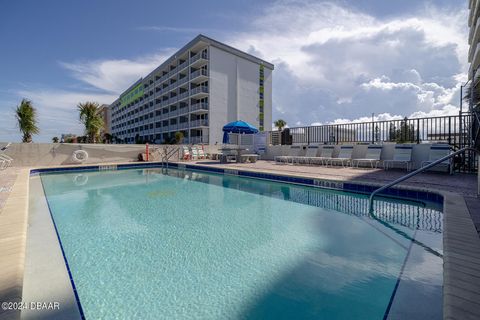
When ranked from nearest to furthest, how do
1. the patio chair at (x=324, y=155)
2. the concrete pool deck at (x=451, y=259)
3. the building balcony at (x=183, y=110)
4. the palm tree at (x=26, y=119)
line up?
the concrete pool deck at (x=451, y=259) → the patio chair at (x=324, y=155) → the palm tree at (x=26, y=119) → the building balcony at (x=183, y=110)

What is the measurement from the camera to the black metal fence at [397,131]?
363 inches

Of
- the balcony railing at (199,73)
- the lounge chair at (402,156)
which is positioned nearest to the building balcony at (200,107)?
the balcony railing at (199,73)

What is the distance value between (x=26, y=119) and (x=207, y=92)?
62.2 ft

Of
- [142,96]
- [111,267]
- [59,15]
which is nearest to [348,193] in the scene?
[111,267]

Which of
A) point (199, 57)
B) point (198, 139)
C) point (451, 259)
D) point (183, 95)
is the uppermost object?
point (199, 57)

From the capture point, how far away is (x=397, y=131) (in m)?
10.8

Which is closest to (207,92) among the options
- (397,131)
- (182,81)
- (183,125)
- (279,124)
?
(182,81)

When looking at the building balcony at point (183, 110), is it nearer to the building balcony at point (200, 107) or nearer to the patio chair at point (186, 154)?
the building balcony at point (200, 107)

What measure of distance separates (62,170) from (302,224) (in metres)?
13.5

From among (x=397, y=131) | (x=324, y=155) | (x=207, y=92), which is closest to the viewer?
(x=397, y=131)

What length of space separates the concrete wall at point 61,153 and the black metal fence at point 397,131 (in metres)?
12.0

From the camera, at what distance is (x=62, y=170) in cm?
1278

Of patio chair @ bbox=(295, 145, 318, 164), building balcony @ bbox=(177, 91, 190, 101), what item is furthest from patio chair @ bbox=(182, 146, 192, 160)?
building balcony @ bbox=(177, 91, 190, 101)

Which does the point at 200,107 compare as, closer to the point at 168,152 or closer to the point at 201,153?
the point at 168,152
